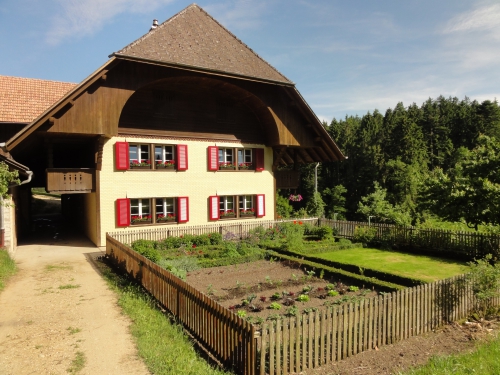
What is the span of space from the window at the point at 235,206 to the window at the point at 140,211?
3.73m

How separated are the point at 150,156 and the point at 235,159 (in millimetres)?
5614

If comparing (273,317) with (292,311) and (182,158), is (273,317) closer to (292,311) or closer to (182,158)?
(292,311)

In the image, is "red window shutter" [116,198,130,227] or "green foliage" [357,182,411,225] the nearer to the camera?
"red window shutter" [116,198,130,227]

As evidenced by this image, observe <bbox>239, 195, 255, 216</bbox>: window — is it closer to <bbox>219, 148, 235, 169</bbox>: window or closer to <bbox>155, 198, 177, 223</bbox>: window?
<bbox>219, 148, 235, 169</bbox>: window

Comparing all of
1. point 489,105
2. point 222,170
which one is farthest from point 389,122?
point 222,170

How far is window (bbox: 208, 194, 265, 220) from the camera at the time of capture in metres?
22.1

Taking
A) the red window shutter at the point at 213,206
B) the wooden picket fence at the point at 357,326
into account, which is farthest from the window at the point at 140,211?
the wooden picket fence at the point at 357,326

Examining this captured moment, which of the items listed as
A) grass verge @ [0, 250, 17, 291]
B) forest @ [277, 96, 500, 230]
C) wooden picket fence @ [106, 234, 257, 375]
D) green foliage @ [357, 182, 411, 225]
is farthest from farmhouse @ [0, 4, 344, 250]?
forest @ [277, 96, 500, 230]

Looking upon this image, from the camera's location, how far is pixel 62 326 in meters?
8.20

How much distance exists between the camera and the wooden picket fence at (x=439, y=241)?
15.9 metres

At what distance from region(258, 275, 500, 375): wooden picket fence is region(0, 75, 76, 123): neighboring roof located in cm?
1837

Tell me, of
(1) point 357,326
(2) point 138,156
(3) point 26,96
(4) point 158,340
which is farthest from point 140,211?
(1) point 357,326

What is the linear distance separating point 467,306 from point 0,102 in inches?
885

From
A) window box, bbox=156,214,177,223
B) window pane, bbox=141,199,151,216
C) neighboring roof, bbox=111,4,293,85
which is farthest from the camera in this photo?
window box, bbox=156,214,177,223
